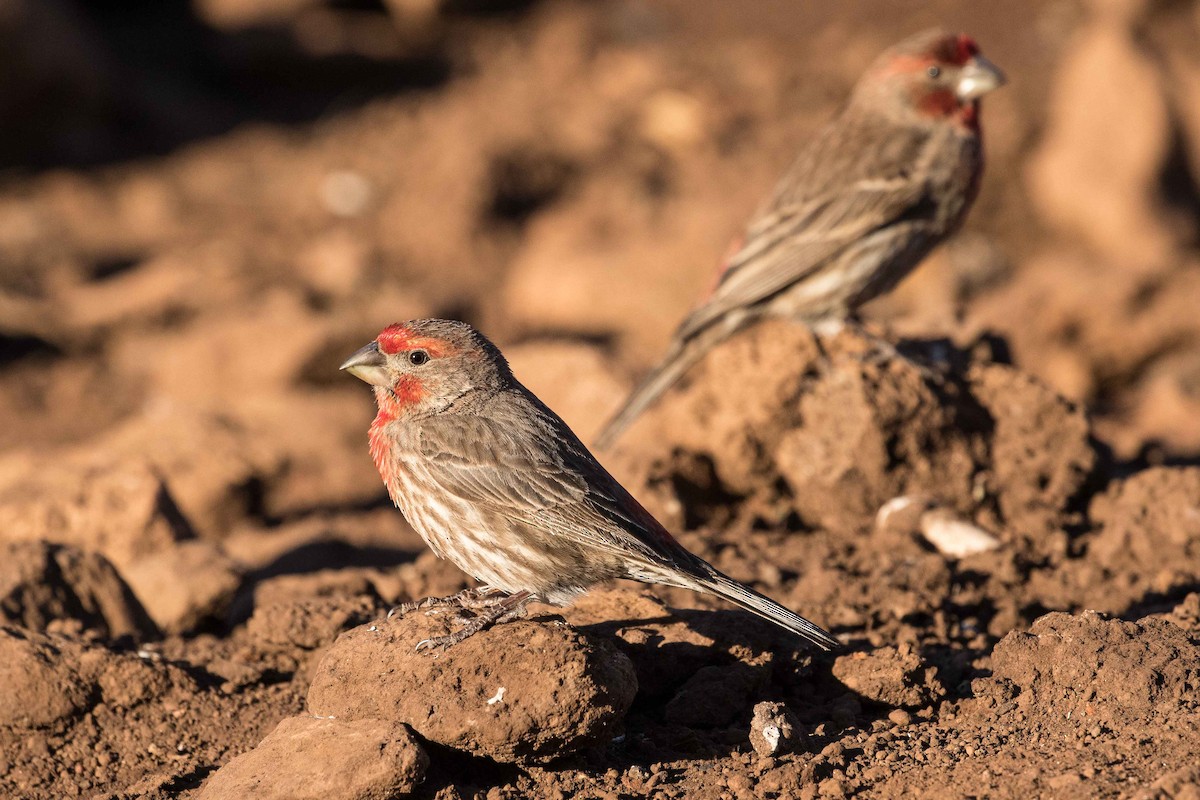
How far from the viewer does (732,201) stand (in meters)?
13.0

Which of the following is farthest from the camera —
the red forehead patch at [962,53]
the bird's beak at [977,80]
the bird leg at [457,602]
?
the red forehead patch at [962,53]

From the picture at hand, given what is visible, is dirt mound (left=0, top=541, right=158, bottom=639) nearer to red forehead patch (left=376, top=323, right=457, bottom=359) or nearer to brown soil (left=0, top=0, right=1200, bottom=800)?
brown soil (left=0, top=0, right=1200, bottom=800)

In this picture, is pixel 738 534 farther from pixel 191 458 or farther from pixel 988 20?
pixel 988 20

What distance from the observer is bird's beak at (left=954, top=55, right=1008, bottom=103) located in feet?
27.4

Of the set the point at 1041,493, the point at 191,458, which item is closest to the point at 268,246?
the point at 191,458

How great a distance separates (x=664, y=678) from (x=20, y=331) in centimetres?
893

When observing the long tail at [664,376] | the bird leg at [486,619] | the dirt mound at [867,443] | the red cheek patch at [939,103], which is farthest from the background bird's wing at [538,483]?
the red cheek patch at [939,103]

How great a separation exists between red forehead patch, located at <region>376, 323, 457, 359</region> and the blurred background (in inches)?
→ 87.8

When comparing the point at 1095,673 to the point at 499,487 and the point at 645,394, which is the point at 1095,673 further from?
the point at 645,394

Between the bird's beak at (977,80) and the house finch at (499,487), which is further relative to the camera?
the bird's beak at (977,80)

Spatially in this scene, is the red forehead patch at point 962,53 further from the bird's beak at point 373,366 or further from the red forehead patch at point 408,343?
the bird's beak at point 373,366

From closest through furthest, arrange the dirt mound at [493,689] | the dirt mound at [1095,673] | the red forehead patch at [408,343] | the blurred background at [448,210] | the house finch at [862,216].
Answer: the dirt mound at [493,689] < the dirt mound at [1095,673] < the red forehead patch at [408,343] < the house finch at [862,216] < the blurred background at [448,210]

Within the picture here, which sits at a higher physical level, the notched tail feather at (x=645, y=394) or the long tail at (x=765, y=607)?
the notched tail feather at (x=645, y=394)

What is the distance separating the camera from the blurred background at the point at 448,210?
31.9ft
